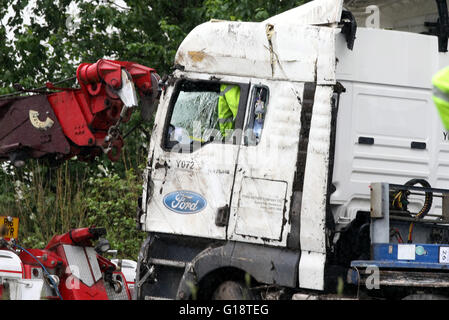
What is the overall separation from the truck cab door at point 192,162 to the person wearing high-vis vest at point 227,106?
0.06ft

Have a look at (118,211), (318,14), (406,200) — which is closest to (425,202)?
(406,200)

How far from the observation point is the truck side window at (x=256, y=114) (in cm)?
711

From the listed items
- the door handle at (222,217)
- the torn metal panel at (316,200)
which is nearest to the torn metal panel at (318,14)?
the torn metal panel at (316,200)

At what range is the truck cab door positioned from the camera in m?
7.09

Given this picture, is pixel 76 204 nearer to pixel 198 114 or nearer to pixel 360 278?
pixel 198 114

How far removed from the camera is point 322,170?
6.84 metres

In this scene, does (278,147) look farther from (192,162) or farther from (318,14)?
(318,14)

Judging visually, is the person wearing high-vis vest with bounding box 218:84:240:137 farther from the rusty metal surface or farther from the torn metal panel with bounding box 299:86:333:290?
the rusty metal surface

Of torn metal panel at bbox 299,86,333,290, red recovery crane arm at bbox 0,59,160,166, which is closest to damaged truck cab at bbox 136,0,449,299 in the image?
torn metal panel at bbox 299,86,333,290

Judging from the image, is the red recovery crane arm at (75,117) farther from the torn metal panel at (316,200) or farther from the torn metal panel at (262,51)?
the torn metal panel at (316,200)

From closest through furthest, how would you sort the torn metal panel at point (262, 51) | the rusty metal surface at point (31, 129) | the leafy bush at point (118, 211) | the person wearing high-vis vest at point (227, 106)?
the torn metal panel at point (262, 51) → the person wearing high-vis vest at point (227, 106) → the rusty metal surface at point (31, 129) → the leafy bush at point (118, 211)

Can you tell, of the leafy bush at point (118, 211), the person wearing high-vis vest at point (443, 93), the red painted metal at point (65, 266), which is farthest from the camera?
the leafy bush at point (118, 211)

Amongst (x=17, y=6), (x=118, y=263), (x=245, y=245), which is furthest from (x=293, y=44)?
(x=17, y=6)

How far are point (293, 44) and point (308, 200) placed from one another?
1.32 meters
